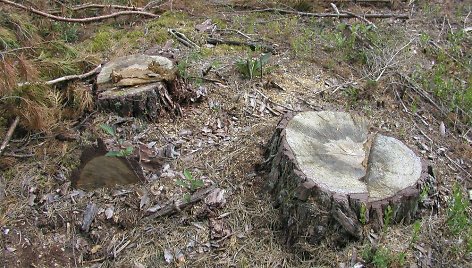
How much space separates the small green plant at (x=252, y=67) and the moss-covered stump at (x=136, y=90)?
72 cm

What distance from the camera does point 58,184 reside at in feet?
10.6

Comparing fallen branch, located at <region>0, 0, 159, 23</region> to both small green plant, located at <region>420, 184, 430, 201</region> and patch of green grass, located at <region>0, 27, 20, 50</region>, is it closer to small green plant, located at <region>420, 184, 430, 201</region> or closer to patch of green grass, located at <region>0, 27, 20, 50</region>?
patch of green grass, located at <region>0, 27, 20, 50</region>

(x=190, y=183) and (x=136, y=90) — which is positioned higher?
(x=136, y=90)

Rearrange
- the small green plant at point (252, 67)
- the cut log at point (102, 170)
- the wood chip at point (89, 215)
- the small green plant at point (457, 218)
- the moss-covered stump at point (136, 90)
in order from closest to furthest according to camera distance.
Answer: the small green plant at point (457, 218) → the wood chip at point (89, 215) → the cut log at point (102, 170) → the moss-covered stump at point (136, 90) → the small green plant at point (252, 67)

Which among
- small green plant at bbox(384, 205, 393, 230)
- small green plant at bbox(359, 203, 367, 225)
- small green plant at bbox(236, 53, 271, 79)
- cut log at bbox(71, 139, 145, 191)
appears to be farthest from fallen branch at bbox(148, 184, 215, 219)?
small green plant at bbox(236, 53, 271, 79)

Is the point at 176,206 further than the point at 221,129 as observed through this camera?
No

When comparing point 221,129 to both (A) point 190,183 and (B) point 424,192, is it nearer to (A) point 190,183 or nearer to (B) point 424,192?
(A) point 190,183

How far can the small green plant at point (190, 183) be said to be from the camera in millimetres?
3011

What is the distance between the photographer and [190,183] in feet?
10.2

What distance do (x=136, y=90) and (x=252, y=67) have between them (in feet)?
3.76

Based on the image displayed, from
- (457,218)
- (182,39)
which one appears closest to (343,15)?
(182,39)

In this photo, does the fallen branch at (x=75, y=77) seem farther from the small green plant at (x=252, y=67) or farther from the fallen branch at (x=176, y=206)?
the fallen branch at (x=176, y=206)

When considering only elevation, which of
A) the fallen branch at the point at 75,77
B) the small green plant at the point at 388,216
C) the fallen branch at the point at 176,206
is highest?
the fallen branch at the point at 75,77

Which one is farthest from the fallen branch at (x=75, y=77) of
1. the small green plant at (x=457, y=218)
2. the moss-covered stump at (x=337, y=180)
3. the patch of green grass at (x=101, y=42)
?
the small green plant at (x=457, y=218)
